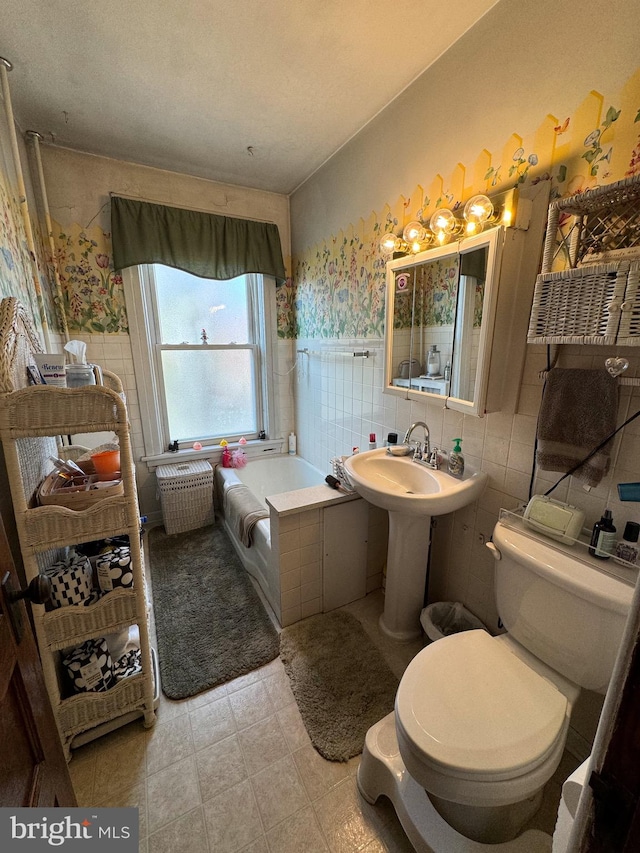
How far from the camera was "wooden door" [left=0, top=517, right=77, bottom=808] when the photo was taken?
0.57 metres

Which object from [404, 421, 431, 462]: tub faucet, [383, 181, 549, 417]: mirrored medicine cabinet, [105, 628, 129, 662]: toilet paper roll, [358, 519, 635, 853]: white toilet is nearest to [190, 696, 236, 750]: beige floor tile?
[105, 628, 129, 662]: toilet paper roll

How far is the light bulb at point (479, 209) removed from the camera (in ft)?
4.02

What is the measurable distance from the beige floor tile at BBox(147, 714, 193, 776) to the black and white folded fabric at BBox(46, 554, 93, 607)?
23.9 inches

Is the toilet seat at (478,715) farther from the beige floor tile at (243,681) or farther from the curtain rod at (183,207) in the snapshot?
the curtain rod at (183,207)

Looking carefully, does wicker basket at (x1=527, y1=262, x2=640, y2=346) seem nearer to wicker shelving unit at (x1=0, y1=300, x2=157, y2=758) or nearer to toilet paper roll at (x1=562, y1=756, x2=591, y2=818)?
toilet paper roll at (x1=562, y1=756, x2=591, y2=818)

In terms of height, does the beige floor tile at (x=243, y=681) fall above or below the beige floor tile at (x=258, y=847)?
below

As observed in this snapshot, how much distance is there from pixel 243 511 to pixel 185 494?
68cm

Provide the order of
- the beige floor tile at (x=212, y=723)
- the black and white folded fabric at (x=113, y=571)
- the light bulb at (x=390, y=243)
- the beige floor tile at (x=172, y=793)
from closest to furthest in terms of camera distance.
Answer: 1. the beige floor tile at (x=172, y=793)
2. the black and white folded fabric at (x=113, y=571)
3. the beige floor tile at (x=212, y=723)
4. the light bulb at (x=390, y=243)

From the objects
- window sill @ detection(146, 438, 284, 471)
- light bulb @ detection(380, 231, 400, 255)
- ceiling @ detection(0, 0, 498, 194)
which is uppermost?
ceiling @ detection(0, 0, 498, 194)

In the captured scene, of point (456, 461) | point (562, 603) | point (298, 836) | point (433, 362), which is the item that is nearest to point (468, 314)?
point (433, 362)

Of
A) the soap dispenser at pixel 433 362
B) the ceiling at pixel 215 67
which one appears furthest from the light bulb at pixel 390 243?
the ceiling at pixel 215 67

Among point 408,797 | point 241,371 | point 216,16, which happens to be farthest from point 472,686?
point 241,371

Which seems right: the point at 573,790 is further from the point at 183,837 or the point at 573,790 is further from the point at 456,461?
the point at 183,837

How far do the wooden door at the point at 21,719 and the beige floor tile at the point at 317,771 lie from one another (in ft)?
2.43
